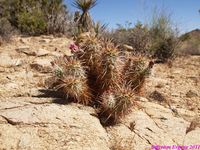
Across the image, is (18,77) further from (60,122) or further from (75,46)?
(60,122)

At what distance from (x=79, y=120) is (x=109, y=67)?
742 mm

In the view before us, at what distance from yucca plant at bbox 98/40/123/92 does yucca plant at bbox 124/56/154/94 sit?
23 cm

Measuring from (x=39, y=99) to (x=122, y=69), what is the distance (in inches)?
45.6

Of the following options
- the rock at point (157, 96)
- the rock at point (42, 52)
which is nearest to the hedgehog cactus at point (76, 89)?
the rock at point (157, 96)

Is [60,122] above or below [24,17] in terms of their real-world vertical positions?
below

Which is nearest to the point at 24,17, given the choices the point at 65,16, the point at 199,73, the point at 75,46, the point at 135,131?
the point at 65,16

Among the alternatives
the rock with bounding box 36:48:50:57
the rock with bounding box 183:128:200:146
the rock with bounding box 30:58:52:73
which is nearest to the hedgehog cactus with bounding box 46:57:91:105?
the rock with bounding box 183:128:200:146

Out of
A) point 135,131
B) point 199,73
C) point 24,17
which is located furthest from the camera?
point 24,17

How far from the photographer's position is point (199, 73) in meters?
8.00

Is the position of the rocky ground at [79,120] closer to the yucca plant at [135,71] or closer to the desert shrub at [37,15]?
the yucca plant at [135,71]

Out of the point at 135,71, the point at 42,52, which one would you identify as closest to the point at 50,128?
the point at 135,71

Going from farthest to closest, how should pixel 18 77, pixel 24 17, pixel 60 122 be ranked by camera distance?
pixel 24 17
pixel 18 77
pixel 60 122

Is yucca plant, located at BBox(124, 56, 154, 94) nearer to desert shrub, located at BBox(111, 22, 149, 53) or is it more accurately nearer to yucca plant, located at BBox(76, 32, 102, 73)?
yucca plant, located at BBox(76, 32, 102, 73)

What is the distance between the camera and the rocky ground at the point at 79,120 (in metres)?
3.74
